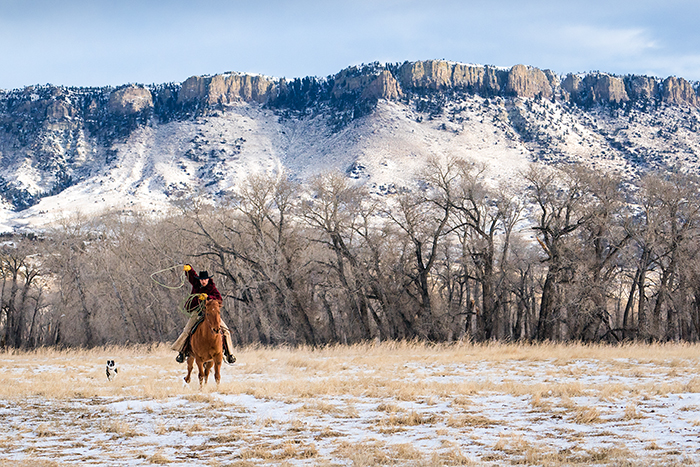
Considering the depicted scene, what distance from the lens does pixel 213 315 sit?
1174cm

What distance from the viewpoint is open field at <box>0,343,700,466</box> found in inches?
261

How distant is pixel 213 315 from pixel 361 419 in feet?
13.2

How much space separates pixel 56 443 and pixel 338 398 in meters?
4.91

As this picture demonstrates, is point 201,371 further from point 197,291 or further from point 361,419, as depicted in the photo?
point 361,419

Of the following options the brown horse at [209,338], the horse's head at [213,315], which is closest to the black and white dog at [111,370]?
the brown horse at [209,338]

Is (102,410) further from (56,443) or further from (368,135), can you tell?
(368,135)

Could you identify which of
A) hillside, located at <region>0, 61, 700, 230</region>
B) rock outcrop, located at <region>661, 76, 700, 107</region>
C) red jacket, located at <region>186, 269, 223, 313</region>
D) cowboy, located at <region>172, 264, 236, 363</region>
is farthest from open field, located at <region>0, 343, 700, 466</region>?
rock outcrop, located at <region>661, 76, 700, 107</region>

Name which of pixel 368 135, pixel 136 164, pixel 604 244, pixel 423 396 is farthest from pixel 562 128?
pixel 423 396

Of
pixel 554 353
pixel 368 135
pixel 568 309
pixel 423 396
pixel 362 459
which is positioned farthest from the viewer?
pixel 368 135

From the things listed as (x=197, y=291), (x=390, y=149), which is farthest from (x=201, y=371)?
(x=390, y=149)

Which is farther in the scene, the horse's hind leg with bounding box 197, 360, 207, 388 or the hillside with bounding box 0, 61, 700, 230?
the hillside with bounding box 0, 61, 700, 230

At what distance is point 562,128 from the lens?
183625 mm

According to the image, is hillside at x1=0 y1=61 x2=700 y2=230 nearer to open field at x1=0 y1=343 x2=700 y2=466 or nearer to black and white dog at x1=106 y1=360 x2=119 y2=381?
black and white dog at x1=106 y1=360 x2=119 y2=381

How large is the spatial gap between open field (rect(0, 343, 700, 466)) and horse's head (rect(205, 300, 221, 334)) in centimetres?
122
